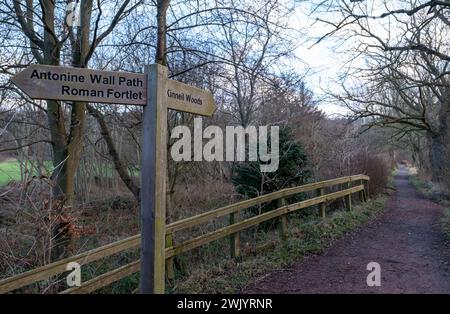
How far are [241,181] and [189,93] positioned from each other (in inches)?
292

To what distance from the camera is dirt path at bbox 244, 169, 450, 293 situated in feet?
17.8

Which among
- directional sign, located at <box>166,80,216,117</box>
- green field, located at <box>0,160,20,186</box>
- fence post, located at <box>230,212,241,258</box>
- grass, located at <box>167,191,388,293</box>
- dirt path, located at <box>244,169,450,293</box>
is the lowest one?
dirt path, located at <box>244,169,450,293</box>

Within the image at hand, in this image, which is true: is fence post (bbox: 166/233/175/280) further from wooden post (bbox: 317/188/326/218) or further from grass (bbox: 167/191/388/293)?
wooden post (bbox: 317/188/326/218)

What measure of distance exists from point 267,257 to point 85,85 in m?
4.47

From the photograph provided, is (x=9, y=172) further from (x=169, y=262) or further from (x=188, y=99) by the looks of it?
(x=188, y=99)

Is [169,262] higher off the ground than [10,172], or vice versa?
[10,172]

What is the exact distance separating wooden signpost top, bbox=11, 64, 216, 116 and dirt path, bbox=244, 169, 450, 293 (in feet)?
10.1

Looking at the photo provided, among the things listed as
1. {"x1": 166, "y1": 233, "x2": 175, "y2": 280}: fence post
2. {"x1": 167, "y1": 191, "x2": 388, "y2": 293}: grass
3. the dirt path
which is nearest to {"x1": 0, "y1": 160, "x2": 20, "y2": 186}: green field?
{"x1": 166, "y1": 233, "x2": 175, "y2": 280}: fence post

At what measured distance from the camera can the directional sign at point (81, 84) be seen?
3178mm

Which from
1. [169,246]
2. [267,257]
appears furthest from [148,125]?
[267,257]

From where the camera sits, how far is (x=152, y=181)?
3.55m

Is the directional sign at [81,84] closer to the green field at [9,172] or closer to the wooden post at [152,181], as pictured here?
the wooden post at [152,181]

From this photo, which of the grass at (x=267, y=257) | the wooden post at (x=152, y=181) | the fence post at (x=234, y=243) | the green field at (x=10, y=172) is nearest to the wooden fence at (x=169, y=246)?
the fence post at (x=234, y=243)
